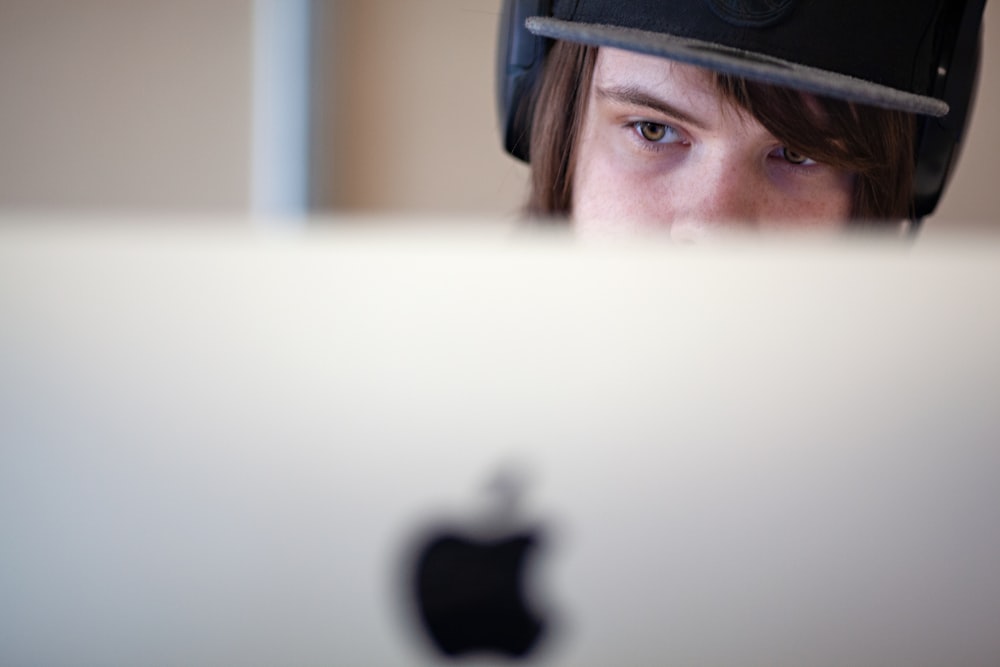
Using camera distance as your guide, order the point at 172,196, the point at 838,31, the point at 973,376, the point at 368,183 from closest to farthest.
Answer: the point at 973,376 < the point at 838,31 < the point at 368,183 < the point at 172,196

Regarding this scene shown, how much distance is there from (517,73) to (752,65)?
336 mm

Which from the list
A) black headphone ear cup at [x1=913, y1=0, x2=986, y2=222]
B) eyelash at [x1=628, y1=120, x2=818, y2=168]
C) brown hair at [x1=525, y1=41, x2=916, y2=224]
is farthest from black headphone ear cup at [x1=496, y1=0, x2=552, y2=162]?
black headphone ear cup at [x1=913, y1=0, x2=986, y2=222]

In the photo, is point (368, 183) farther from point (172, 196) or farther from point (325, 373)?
point (325, 373)

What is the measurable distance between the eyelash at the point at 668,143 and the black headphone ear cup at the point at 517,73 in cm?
12

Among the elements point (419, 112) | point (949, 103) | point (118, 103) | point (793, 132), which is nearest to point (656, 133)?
point (793, 132)

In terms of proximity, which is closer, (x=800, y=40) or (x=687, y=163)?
(x=800, y=40)

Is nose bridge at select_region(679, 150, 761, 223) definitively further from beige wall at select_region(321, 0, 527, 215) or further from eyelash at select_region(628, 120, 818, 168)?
beige wall at select_region(321, 0, 527, 215)

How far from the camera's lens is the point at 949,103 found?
77 centimetres

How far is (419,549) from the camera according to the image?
0.34 meters

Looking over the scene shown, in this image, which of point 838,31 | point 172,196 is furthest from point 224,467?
point 172,196

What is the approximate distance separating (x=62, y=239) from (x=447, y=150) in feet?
2.47

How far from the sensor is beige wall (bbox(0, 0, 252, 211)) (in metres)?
1.31

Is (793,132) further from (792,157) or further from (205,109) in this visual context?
(205,109)

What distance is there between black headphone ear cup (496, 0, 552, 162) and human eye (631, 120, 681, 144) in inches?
5.0
